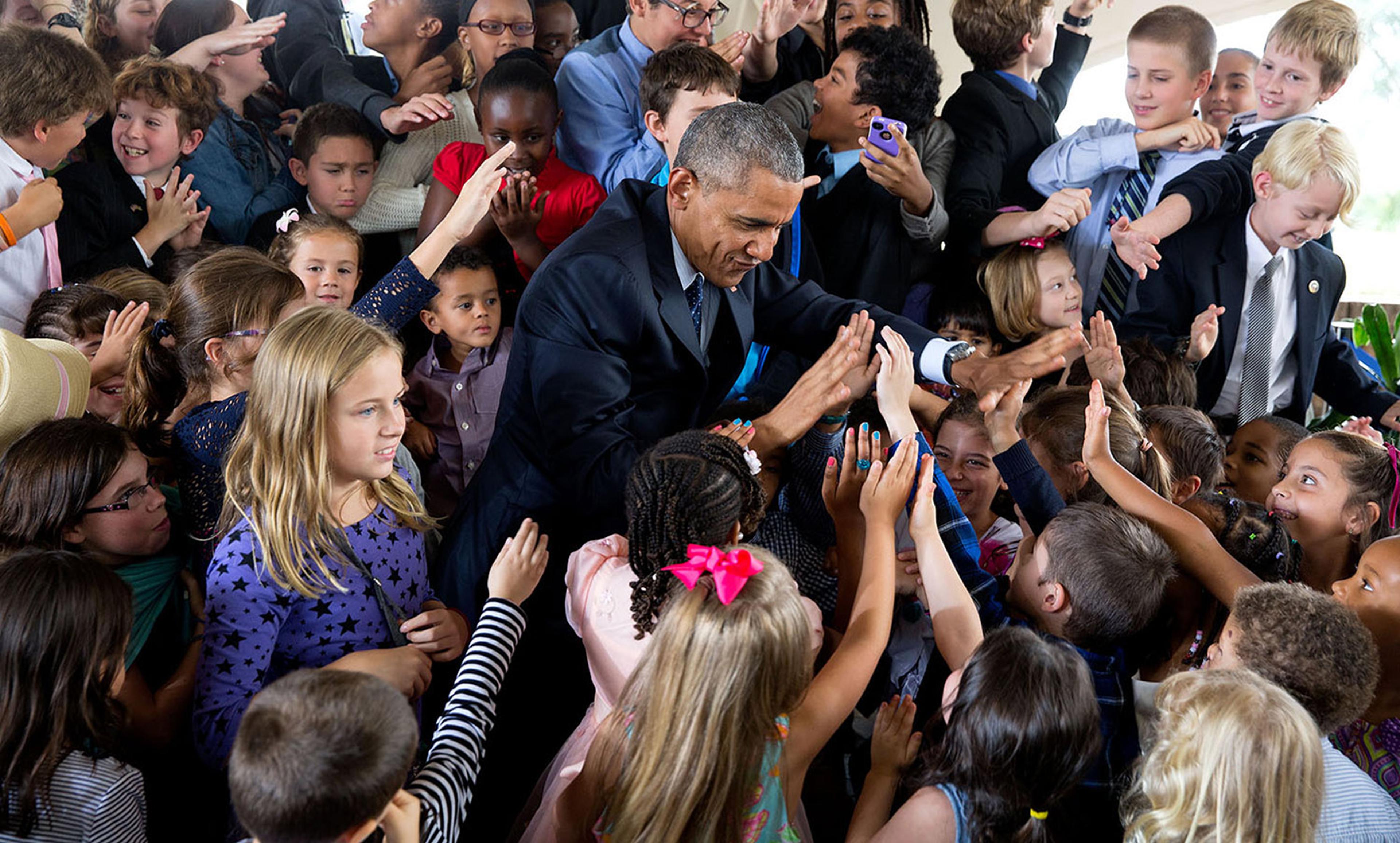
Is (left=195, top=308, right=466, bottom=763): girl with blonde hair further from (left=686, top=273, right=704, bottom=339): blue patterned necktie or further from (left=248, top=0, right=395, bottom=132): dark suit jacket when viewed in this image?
(left=248, top=0, right=395, bottom=132): dark suit jacket

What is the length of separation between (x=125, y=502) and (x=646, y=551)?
93 centimetres

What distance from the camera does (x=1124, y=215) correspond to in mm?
3428

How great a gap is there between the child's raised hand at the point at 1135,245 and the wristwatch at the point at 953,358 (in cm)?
102

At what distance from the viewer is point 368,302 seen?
7.48 feet

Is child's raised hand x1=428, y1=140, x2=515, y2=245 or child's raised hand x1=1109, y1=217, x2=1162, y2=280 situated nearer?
child's raised hand x1=428, y1=140, x2=515, y2=245

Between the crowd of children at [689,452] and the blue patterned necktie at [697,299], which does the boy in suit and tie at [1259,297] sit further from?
the blue patterned necktie at [697,299]

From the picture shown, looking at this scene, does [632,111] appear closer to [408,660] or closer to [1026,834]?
[408,660]

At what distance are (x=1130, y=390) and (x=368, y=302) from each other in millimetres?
2149

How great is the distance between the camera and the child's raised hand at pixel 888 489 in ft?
6.51

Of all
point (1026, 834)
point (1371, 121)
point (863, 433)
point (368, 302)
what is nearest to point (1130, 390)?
point (863, 433)

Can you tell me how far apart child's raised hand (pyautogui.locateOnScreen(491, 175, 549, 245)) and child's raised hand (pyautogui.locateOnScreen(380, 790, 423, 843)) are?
72.3 inches

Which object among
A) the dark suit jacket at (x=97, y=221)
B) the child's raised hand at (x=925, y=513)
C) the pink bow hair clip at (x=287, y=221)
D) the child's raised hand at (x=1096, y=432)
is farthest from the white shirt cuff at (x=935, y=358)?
the dark suit jacket at (x=97, y=221)

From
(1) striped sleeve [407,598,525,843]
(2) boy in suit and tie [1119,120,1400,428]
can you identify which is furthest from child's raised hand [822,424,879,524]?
(2) boy in suit and tie [1119,120,1400,428]

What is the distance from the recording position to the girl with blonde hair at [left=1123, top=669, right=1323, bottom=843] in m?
1.39
